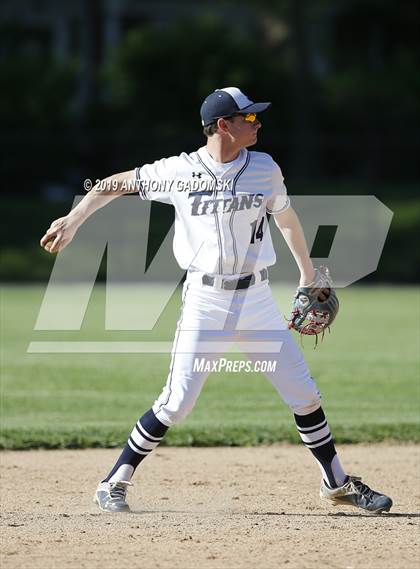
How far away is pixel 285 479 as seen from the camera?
25.2ft

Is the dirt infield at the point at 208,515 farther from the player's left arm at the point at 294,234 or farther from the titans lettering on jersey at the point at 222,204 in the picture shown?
the titans lettering on jersey at the point at 222,204

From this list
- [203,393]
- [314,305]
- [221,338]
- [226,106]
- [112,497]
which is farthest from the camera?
Answer: [203,393]

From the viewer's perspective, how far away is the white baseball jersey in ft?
20.7

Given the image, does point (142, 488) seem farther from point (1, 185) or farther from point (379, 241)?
point (1, 185)

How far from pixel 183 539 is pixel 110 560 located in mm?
527

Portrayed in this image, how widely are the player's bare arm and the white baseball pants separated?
67cm

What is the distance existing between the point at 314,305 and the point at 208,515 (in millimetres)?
1412

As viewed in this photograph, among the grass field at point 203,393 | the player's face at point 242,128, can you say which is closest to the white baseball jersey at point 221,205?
the player's face at point 242,128

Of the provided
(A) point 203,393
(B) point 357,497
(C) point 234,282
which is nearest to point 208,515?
(B) point 357,497

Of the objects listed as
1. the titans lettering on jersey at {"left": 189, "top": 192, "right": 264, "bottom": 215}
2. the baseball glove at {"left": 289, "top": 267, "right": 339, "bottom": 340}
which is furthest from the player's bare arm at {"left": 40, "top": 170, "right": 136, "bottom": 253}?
the baseball glove at {"left": 289, "top": 267, "right": 339, "bottom": 340}

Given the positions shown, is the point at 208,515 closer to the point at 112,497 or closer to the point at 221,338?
the point at 112,497

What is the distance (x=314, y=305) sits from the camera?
22.1 ft

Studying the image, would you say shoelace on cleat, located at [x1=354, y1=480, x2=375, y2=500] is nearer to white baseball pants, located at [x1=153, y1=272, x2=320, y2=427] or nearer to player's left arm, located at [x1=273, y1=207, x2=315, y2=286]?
white baseball pants, located at [x1=153, y1=272, x2=320, y2=427]

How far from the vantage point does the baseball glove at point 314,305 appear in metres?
6.72
